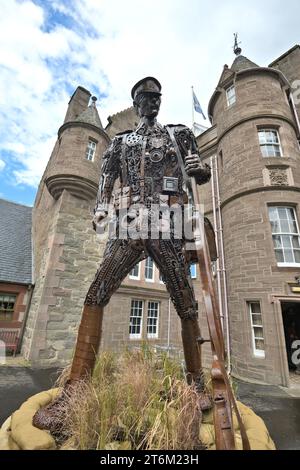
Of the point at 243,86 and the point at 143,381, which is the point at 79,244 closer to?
the point at 143,381

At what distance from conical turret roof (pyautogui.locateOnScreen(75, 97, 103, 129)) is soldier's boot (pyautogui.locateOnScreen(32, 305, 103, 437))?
9.29 m

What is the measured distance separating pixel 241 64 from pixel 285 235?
792 centimetres

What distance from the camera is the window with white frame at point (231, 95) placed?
9.87 metres

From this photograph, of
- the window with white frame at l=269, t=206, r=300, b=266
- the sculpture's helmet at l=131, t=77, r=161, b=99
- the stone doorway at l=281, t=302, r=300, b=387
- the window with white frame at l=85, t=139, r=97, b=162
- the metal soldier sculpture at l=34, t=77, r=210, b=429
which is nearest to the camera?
the metal soldier sculpture at l=34, t=77, r=210, b=429

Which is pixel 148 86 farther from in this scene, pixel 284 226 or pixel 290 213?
pixel 290 213

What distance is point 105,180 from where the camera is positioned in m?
2.67

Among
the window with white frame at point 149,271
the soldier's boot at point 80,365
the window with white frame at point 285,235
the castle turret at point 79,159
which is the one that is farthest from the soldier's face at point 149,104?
the window with white frame at point 149,271

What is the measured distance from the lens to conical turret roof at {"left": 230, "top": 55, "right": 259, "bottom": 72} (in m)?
10.0

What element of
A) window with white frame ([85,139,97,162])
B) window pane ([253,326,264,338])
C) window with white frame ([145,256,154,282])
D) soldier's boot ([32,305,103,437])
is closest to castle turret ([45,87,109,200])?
window with white frame ([85,139,97,162])

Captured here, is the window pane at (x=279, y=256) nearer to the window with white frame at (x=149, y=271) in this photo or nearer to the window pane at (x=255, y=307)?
the window pane at (x=255, y=307)

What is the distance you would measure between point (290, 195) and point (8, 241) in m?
11.1

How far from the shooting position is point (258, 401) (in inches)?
158

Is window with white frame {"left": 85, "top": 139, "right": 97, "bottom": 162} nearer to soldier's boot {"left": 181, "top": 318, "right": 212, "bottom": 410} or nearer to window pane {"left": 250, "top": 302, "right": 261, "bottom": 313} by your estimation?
window pane {"left": 250, "top": 302, "right": 261, "bottom": 313}
